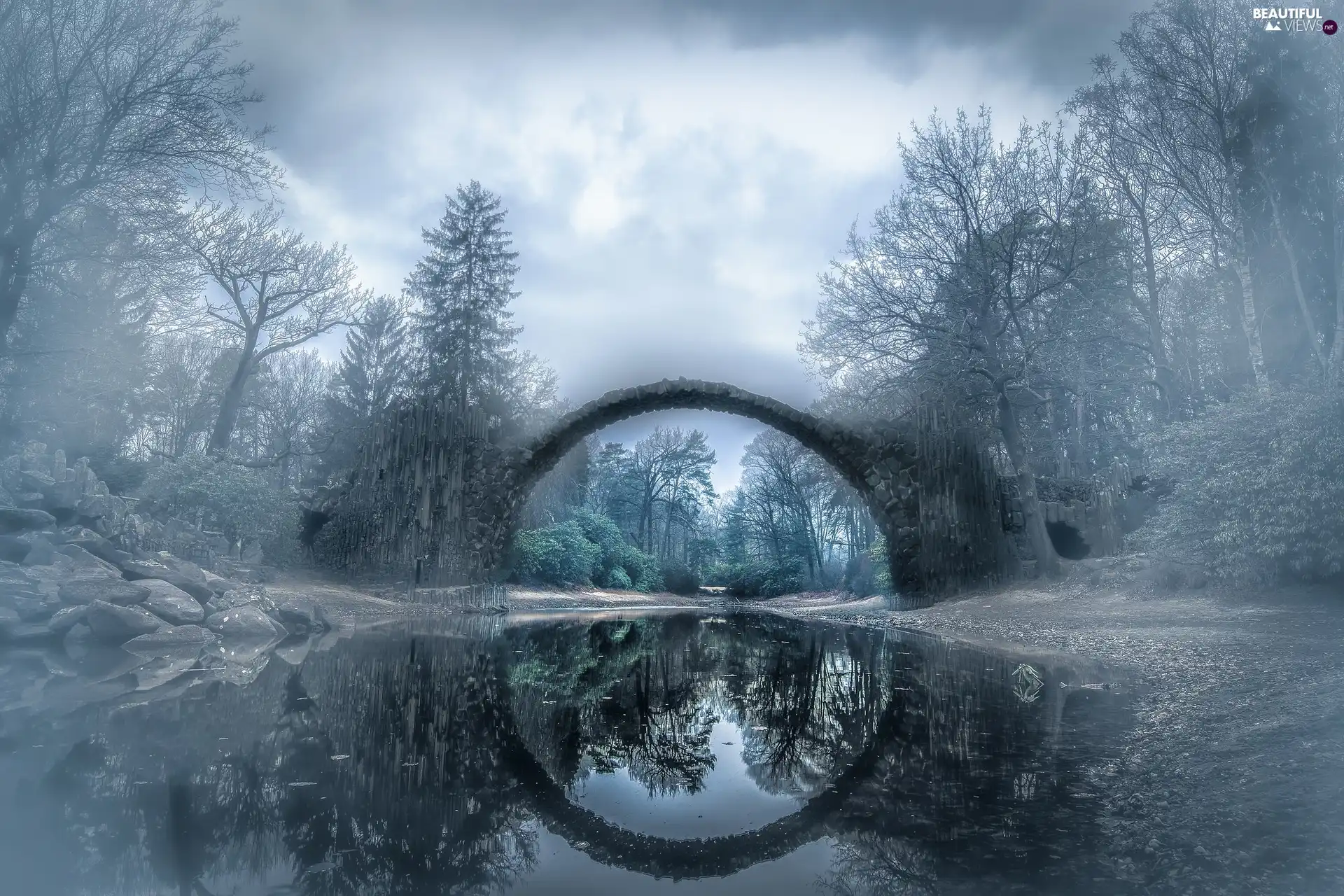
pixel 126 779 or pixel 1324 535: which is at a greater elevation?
pixel 1324 535

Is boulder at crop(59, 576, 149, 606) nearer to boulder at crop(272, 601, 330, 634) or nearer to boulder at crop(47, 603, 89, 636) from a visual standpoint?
boulder at crop(47, 603, 89, 636)

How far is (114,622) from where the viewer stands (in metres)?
7.70

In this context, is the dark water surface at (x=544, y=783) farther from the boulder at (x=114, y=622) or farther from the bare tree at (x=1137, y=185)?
the bare tree at (x=1137, y=185)

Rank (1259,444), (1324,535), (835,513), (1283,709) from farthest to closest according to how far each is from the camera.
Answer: (835,513) → (1259,444) → (1324,535) → (1283,709)

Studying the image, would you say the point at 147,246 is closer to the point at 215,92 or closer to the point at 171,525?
the point at 215,92

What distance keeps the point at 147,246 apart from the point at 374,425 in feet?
23.1

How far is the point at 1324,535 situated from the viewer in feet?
29.4

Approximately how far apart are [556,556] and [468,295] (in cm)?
1329

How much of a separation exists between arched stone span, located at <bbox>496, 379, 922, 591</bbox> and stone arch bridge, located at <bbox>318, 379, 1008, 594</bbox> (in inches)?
1.3

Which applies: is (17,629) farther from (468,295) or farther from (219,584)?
(468,295)

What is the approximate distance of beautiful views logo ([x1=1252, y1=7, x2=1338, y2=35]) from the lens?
507 inches

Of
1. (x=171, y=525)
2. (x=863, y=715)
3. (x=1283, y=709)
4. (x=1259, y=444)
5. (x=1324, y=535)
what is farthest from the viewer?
(x=171, y=525)

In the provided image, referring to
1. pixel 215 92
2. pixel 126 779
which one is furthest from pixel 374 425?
pixel 126 779

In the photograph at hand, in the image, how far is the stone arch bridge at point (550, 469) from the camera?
16.4 m
